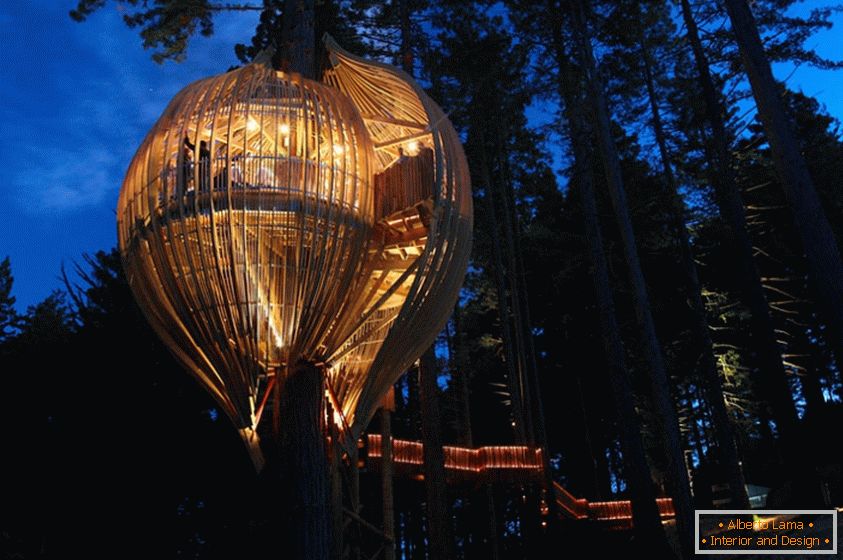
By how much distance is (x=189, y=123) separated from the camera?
13.3ft

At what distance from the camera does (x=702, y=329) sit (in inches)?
564

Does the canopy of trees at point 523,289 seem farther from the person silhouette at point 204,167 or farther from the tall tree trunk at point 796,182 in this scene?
the person silhouette at point 204,167

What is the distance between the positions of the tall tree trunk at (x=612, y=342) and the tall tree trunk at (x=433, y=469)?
9.44 feet

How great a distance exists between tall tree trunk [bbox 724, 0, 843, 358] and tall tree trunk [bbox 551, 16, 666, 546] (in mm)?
3595

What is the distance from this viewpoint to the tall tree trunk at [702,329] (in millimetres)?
13570

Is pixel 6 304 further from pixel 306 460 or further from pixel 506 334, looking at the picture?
pixel 306 460

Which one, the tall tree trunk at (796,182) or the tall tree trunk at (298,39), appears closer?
the tall tree trunk at (298,39)

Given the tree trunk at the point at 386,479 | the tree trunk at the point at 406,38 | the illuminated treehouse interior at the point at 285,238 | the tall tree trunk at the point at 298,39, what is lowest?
the tree trunk at the point at 386,479

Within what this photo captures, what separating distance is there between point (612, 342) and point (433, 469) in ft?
11.7

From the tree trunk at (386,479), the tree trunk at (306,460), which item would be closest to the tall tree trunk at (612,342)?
the tree trunk at (386,479)

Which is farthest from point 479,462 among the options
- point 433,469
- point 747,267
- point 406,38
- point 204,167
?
point 204,167

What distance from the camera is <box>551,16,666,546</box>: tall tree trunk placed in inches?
373

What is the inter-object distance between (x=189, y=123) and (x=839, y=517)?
29.7 feet

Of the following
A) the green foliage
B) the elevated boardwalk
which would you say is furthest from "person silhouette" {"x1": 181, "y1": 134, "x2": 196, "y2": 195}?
the green foliage
